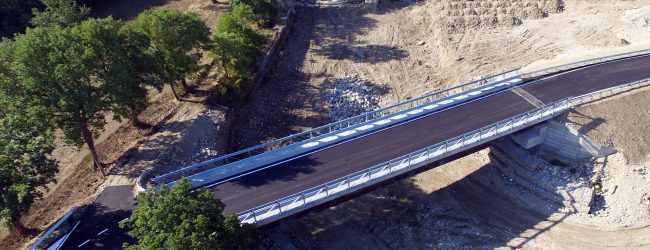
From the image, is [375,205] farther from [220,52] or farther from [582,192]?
[220,52]

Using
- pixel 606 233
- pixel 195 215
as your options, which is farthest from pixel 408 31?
pixel 195 215

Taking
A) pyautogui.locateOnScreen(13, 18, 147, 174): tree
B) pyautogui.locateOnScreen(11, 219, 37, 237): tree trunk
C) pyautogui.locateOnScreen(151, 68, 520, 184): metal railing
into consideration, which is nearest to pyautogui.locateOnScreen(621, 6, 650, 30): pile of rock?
pyautogui.locateOnScreen(151, 68, 520, 184): metal railing

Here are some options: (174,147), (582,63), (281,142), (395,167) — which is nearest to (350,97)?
(281,142)

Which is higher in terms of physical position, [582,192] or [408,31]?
[408,31]

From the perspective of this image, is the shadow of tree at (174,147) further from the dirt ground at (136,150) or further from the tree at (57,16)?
the tree at (57,16)

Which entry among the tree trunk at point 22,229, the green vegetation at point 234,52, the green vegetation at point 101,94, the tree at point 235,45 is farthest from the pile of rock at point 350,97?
the tree trunk at point 22,229

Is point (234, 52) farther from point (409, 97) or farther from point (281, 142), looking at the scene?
point (409, 97)

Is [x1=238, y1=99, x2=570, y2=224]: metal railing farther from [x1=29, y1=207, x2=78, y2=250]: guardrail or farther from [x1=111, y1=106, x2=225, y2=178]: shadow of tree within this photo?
[x1=29, y1=207, x2=78, y2=250]: guardrail
